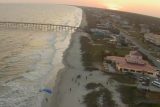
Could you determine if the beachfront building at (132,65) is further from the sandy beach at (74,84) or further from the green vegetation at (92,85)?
the green vegetation at (92,85)

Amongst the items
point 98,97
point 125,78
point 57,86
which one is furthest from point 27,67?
point 98,97

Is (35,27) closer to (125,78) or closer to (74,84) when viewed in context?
(125,78)

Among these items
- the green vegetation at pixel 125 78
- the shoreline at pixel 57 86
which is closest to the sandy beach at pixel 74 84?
the shoreline at pixel 57 86

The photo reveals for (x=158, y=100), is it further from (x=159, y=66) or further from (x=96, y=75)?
(x=159, y=66)

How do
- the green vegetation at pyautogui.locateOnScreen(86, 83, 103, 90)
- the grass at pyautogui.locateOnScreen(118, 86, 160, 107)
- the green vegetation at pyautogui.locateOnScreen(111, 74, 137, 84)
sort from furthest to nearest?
the green vegetation at pyautogui.locateOnScreen(111, 74, 137, 84), the green vegetation at pyautogui.locateOnScreen(86, 83, 103, 90), the grass at pyautogui.locateOnScreen(118, 86, 160, 107)

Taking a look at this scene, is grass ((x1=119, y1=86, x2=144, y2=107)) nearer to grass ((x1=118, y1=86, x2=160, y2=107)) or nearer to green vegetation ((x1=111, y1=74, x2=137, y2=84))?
grass ((x1=118, y1=86, x2=160, y2=107))

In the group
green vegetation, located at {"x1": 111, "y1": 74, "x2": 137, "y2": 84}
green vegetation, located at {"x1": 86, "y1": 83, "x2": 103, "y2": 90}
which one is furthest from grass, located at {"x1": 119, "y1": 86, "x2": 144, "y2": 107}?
green vegetation, located at {"x1": 86, "y1": 83, "x2": 103, "y2": 90}
